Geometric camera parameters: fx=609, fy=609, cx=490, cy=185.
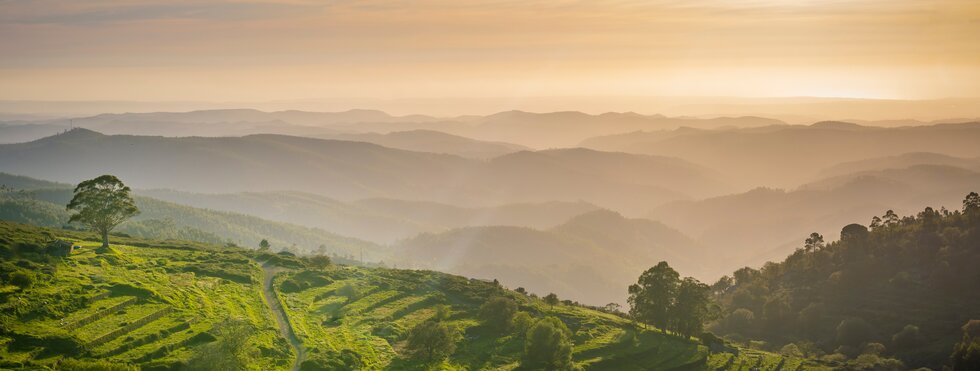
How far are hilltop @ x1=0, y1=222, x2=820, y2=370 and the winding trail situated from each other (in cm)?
24

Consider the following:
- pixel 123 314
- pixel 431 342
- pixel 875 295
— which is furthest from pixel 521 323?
pixel 875 295

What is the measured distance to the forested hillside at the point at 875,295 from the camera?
135625mm

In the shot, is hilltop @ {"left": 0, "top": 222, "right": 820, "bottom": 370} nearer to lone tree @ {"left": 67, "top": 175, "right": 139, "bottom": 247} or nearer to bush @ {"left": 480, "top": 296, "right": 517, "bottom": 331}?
bush @ {"left": 480, "top": 296, "right": 517, "bottom": 331}

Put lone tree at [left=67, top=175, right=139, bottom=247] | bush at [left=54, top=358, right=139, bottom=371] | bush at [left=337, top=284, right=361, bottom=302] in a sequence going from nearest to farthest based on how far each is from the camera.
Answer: bush at [left=54, top=358, right=139, bottom=371], lone tree at [left=67, top=175, right=139, bottom=247], bush at [left=337, top=284, right=361, bottom=302]

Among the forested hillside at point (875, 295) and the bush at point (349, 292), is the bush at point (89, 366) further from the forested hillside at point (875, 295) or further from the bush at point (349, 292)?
the forested hillside at point (875, 295)

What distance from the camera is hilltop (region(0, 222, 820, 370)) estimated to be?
59.2 meters

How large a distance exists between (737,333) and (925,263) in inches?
2324

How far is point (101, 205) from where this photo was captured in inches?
3706

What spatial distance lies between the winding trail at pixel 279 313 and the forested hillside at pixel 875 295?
340ft

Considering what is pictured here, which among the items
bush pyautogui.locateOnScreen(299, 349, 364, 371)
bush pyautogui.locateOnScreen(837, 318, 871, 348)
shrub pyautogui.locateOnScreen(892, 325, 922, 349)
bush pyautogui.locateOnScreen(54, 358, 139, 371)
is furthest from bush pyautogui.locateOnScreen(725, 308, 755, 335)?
A: bush pyautogui.locateOnScreen(54, 358, 139, 371)

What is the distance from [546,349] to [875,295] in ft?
404

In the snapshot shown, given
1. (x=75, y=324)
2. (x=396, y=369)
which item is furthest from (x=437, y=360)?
(x=75, y=324)

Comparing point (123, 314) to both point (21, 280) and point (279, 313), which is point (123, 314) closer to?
point (21, 280)

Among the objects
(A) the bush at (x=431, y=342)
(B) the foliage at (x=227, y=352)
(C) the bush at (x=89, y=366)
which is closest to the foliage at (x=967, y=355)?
(A) the bush at (x=431, y=342)
